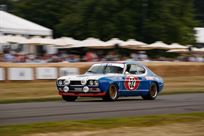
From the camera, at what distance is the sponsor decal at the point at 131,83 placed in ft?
61.4

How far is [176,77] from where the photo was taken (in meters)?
36.4

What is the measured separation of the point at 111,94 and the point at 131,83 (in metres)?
0.95

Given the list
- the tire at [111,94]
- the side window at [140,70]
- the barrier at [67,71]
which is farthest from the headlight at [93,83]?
the barrier at [67,71]

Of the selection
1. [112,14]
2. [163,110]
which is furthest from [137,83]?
[112,14]

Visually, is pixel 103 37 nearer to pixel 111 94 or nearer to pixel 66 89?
pixel 111 94

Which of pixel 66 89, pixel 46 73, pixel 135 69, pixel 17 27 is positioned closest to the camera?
pixel 66 89

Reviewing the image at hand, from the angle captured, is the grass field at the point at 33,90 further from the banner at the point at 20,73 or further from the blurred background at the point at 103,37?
the blurred background at the point at 103,37

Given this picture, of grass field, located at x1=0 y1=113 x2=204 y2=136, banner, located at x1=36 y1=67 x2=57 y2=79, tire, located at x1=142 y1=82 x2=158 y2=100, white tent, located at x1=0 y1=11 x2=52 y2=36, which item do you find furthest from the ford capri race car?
white tent, located at x1=0 y1=11 x2=52 y2=36

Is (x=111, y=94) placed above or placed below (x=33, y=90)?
above

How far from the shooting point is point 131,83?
62.0 ft

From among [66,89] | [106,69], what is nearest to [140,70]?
[106,69]

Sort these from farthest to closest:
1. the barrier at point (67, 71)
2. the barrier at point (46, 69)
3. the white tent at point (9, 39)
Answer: the white tent at point (9, 39), the barrier at point (67, 71), the barrier at point (46, 69)

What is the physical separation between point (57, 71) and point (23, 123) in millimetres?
18346

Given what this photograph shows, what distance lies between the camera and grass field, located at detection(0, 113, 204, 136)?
9776 millimetres
